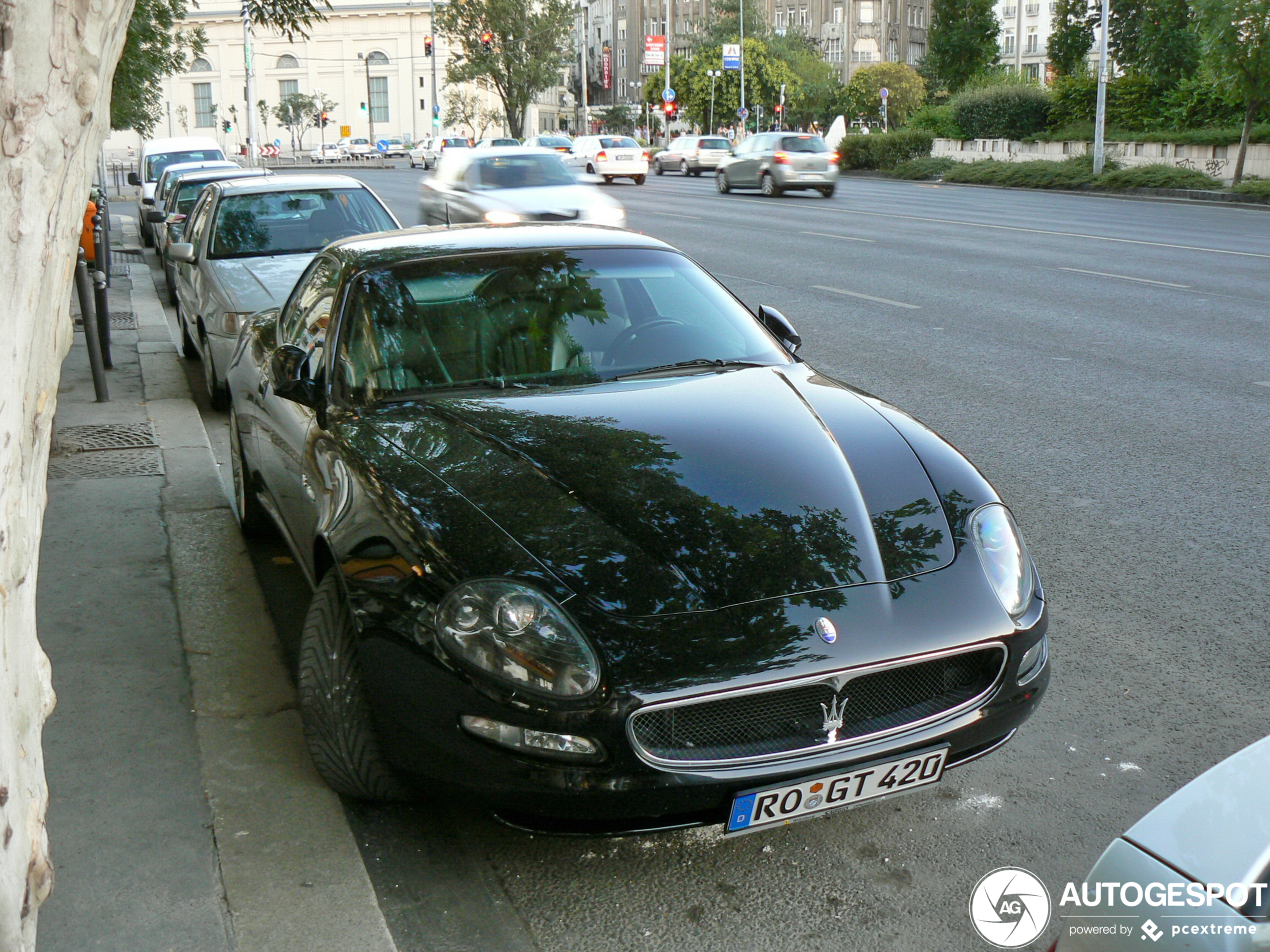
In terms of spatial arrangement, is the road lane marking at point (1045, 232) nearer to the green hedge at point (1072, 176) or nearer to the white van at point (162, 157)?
the green hedge at point (1072, 176)

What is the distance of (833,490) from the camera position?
339cm

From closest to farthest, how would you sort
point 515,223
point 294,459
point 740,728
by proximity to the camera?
point 740,728 < point 294,459 < point 515,223

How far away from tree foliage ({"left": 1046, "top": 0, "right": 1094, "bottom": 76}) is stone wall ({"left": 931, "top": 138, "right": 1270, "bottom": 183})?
5.98 meters

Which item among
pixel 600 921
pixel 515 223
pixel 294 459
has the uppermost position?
pixel 515 223

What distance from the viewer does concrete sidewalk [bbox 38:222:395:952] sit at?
9.59 ft

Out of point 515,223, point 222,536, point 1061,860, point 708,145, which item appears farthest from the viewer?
point 708,145

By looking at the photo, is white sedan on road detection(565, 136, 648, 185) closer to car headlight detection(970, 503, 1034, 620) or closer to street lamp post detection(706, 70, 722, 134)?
car headlight detection(970, 503, 1034, 620)

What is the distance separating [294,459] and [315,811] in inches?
53.1

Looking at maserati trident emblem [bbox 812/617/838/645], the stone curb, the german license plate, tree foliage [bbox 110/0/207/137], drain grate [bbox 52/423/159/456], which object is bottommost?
the stone curb

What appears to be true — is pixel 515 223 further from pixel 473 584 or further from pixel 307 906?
pixel 307 906

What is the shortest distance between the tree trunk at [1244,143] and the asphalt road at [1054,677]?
862 inches

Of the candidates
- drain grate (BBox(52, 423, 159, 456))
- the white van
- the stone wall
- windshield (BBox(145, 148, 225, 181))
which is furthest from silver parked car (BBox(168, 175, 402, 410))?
the stone wall

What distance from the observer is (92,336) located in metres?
8.45

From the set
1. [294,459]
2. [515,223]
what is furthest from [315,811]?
[515,223]
